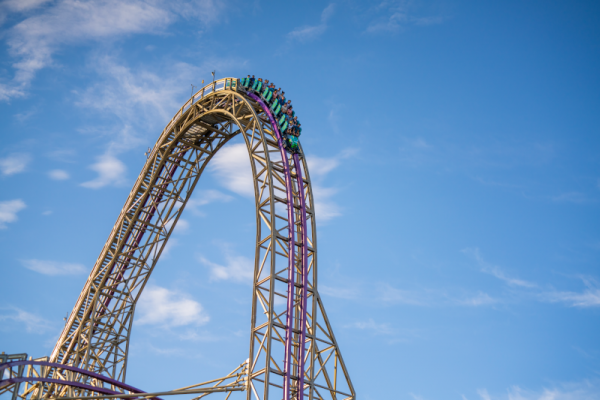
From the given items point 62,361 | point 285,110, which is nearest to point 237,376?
point 285,110

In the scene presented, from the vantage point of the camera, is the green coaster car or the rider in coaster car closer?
the green coaster car

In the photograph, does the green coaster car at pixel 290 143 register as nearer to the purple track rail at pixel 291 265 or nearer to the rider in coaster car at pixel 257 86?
the purple track rail at pixel 291 265

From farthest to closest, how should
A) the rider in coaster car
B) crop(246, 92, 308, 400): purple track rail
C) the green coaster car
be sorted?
1. the rider in coaster car
2. the green coaster car
3. crop(246, 92, 308, 400): purple track rail

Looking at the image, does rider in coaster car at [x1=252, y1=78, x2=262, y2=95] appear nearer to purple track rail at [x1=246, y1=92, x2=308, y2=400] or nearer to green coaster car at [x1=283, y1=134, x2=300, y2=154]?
purple track rail at [x1=246, y1=92, x2=308, y2=400]

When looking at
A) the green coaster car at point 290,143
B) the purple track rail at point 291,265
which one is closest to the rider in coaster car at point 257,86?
the purple track rail at point 291,265

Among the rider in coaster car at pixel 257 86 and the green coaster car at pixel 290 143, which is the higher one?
the rider in coaster car at pixel 257 86

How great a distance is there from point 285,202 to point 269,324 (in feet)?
16.1

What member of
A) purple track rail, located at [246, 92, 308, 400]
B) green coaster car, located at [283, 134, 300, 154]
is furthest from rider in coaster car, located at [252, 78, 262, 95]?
green coaster car, located at [283, 134, 300, 154]

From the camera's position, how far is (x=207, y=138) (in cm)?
3114

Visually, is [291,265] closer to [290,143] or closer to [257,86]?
[290,143]

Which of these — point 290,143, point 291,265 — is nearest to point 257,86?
point 290,143

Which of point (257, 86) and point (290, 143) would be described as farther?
point (257, 86)

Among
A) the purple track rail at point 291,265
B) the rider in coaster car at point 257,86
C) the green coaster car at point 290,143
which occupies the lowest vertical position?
the purple track rail at point 291,265

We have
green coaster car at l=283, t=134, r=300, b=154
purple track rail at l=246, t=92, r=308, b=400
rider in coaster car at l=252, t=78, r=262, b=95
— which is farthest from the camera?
rider in coaster car at l=252, t=78, r=262, b=95
